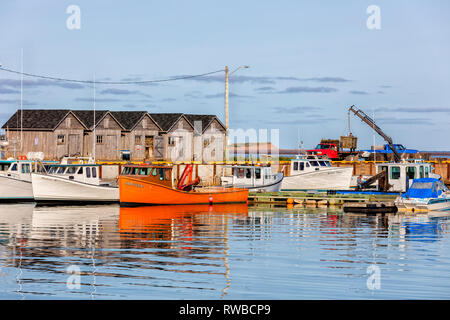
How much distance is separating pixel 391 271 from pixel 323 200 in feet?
86.3

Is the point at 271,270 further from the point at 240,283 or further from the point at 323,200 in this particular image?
the point at 323,200

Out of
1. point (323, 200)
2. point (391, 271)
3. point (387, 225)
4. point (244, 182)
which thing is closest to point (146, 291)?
point (391, 271)

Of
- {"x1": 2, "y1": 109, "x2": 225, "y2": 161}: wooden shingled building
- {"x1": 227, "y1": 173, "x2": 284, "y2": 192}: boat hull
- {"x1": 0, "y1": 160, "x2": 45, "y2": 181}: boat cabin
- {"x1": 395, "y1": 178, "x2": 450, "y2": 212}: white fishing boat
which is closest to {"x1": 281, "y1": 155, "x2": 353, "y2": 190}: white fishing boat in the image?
{"x1": 227, "y1": 173, "x2": 284, "y2": 192}: boat hull

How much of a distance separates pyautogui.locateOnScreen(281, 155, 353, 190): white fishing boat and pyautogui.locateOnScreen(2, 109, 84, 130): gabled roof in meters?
33.0

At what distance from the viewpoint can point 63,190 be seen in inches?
1700

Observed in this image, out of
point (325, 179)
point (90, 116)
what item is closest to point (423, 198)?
point (325, 179)

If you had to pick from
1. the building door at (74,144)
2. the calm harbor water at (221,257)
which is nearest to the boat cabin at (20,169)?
the calm harbor water at (221,257)

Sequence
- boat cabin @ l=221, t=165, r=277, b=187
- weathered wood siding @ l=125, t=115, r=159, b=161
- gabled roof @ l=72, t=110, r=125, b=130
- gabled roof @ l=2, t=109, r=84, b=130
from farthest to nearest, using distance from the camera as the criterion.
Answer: weathered wood siding @ l=125, t=115, r=159, b=161, gabled roof @ l=72, t=110, r=125, b=130, gabled roof @ l=2, t=109, r=84, b=130, boat cabin @ l=221, t=165, r=277, b=187

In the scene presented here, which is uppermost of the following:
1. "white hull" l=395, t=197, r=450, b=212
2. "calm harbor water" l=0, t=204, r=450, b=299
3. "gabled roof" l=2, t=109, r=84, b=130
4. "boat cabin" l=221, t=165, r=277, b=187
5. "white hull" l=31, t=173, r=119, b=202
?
"gabled roof" l=2, t=109, r=84, b=130

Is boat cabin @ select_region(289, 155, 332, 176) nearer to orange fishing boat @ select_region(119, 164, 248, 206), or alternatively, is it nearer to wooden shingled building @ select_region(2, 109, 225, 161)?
orange fishing boat @ select_region(119, 164, 248, 206)

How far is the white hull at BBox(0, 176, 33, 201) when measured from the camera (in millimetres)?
44469

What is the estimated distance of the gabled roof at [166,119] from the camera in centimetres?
8144

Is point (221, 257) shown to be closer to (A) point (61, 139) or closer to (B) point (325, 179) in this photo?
(B) point (325, 179)

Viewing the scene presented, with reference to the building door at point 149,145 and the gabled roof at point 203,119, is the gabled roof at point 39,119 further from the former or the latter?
the gabled roof at point 203,119
